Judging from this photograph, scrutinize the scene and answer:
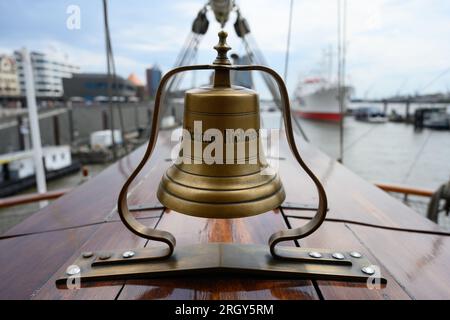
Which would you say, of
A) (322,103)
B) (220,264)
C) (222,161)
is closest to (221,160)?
(222,161)

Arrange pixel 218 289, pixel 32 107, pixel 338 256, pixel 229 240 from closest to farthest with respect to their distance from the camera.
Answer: pixel 218 289, pixel 338 256, pixel 229 240, pixel 32 107

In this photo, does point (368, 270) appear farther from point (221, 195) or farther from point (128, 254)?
point (128, 254)

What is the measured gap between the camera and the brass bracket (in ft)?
2.64

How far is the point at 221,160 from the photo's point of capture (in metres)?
0.82

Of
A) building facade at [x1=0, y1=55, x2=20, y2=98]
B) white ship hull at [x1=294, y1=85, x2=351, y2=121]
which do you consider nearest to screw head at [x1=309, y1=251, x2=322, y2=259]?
building facade at [x1=0, y1=55, x2=20, y2=98]

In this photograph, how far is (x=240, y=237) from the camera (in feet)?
3.40

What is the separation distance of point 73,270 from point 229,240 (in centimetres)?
45

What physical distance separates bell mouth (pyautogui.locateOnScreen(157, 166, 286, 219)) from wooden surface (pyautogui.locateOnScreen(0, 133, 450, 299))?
0.60 ft

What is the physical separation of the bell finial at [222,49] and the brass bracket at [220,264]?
0.51 m

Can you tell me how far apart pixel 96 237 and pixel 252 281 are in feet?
1.83

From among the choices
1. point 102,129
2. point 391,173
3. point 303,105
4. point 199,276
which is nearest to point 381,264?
point 199,276

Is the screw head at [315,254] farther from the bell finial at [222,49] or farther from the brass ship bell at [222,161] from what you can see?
the bell finial at [222,49]

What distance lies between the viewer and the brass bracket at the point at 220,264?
803mm

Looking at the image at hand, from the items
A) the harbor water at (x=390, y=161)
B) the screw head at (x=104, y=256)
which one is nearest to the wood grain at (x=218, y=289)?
the screw head at (x=104, y=256)
